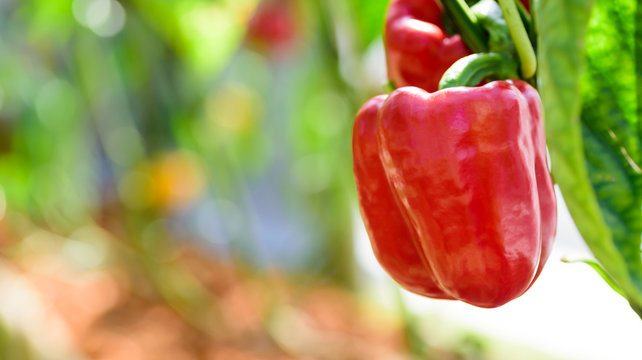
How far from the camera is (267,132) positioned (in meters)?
2.25

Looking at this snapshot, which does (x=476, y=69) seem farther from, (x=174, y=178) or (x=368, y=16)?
(x=174, y=178)

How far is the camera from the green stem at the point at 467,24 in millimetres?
287

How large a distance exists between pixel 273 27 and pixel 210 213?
1.18 meters

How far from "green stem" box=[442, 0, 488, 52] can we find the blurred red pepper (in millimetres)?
1123

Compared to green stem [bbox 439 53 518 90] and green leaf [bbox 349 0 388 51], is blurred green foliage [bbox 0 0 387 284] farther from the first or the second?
green stem [bbox 439 53 518 90]

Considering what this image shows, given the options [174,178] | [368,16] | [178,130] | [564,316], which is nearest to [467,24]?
[368,16]

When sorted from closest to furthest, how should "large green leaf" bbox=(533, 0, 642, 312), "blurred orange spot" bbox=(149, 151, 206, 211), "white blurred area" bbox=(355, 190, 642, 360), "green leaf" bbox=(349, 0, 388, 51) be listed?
"large green leaf" bbox=(533, 0, 642, 312) < "green leaf" bbox=(349, 0, 388, 51) < "white blurred area" bbox=(355, 190, 642, 360) < "blurred orange spot" bbox=(149, 151, 206, 211)

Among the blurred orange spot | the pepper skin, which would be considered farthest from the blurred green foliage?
the pepper skin

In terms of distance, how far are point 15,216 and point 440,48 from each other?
2003 millimetres

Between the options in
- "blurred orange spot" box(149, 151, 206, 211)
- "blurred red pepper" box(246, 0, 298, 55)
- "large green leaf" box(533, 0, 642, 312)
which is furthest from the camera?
"blurred orange spot" box(149, 151, 206, 211)

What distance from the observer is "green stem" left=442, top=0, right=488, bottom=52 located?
29 centimetres

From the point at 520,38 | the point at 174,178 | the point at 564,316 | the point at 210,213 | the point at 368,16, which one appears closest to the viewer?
the point at 520,38

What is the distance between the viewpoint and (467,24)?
0.97ft

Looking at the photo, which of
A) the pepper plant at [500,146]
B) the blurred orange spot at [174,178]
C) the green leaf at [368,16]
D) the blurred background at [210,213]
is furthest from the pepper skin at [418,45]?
the blurred orange spot at [174,178]
